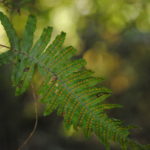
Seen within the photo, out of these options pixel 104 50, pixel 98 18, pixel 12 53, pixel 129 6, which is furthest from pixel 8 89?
pixel 12 53

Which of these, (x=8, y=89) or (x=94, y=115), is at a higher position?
(x=8, y=89)

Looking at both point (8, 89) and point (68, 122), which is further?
point (8, 89)

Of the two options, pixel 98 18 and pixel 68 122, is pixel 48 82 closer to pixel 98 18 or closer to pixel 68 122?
pixel 68 122

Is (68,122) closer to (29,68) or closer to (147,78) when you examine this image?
(29,68)

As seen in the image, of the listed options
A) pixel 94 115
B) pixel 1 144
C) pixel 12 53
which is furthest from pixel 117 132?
pixel 1 144

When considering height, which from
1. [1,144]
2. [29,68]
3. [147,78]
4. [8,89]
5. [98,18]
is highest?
[98,18]

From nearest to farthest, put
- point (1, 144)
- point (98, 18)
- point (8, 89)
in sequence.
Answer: point (1, 144) → point (8, 89) → point (98, 18)

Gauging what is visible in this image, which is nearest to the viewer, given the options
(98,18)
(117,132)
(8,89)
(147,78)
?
(117,132)
